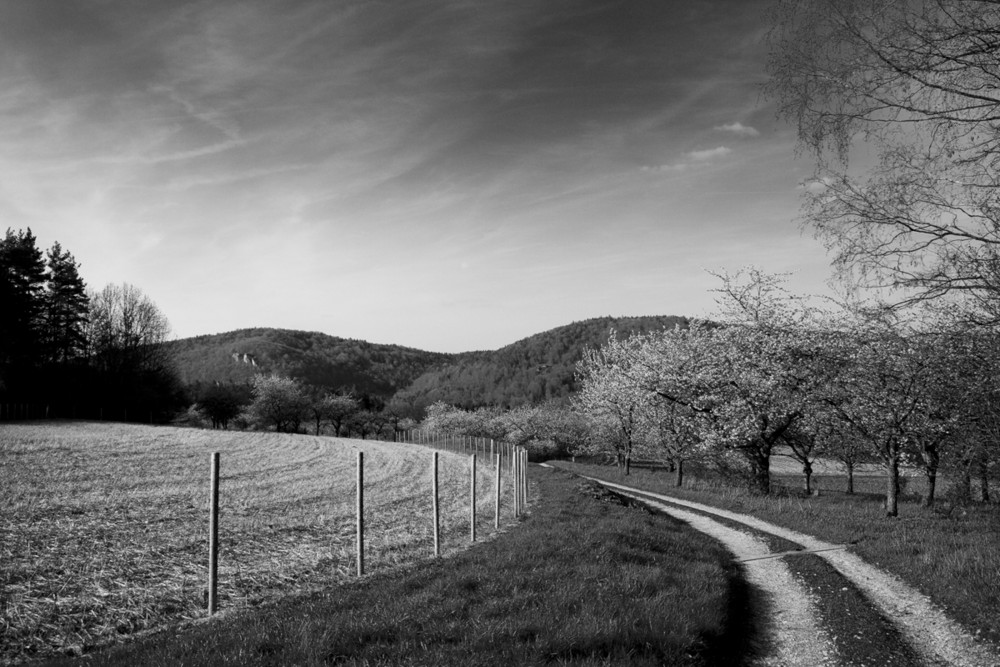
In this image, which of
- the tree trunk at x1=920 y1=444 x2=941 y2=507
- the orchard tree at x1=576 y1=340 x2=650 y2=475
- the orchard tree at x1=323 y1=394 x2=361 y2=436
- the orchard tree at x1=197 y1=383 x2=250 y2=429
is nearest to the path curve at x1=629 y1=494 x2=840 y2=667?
the tree trunk at x1=920 y1=444 x2=941 y2=507

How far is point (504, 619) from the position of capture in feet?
22.5

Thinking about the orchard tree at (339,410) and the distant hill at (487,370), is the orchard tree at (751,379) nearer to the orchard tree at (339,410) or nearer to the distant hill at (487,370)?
the orchard tree at (339,410)

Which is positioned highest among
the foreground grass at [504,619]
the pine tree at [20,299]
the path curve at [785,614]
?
the pine tree at [20,299]

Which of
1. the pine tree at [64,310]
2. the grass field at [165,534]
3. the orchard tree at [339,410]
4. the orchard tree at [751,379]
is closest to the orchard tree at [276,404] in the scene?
the orchard tree at [339,410]

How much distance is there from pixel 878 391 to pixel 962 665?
501 inches

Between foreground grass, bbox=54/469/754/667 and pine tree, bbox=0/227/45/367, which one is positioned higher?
pine tree, bbox=0/227/45/367

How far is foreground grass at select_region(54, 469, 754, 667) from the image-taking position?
5922mm

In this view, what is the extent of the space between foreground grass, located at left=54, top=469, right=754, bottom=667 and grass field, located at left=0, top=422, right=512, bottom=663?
60.1 inches

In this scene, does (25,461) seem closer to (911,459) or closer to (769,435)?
(769,435)

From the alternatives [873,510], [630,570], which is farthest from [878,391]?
[630,570]

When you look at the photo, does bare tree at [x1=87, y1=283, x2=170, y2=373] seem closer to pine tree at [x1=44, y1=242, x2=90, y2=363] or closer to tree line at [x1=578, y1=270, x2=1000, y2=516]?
pine tree at [x1=44, y1=242, x2=90, y2=363]

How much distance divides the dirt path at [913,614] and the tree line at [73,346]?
6891 centimetres

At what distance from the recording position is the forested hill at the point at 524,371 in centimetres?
14325

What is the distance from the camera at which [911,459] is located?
74.6 feet
